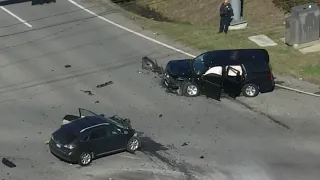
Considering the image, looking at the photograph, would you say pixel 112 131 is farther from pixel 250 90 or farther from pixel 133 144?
pixel 250 90

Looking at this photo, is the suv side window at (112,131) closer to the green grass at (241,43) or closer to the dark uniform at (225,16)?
the green grass at (241,43)

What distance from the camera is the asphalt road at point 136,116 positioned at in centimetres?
2298

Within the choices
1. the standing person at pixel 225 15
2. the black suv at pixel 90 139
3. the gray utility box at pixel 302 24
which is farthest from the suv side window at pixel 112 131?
the gray utility box at pixel 302 24

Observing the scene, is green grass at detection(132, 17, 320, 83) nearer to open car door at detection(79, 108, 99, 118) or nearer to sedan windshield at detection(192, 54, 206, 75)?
sedan windshield at detection(192, 54, 206, 75)

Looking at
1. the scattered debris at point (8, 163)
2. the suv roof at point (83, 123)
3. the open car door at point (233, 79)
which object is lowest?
the scattered debris at point (8, 163)

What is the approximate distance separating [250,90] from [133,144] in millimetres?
6777

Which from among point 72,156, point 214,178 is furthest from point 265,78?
point 72,156

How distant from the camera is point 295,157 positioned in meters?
24.0

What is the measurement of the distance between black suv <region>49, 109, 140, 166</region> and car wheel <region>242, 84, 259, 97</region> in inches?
252

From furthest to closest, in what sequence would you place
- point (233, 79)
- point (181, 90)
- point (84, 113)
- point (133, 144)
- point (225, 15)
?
1. point (225, 15)
2. point (181, 90)
3. point (233, 79)
4. point (84, 113)
5. point (133, 144)

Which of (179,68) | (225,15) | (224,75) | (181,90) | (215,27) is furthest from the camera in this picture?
(215,27)

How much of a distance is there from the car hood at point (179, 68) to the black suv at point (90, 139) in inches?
205

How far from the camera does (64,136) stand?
22781mm

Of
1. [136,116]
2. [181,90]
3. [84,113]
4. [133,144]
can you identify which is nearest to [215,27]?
[181,90]
